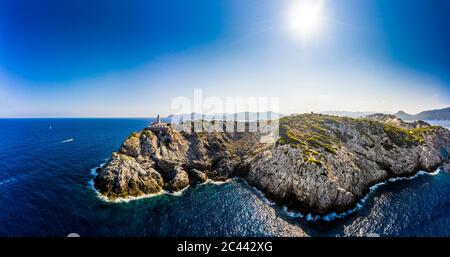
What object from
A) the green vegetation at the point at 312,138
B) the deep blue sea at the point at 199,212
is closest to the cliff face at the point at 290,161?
the green vegetation at the point at 312,138

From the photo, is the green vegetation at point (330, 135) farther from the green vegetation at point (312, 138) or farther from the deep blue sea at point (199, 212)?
the deep blue sea at point (199, 212)

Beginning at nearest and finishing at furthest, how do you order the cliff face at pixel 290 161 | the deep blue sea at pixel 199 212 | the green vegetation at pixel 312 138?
the deep blue sea at pixel 199 212 → the cliff face at pixel 290 161 → the green vegetation at pixel 312 138

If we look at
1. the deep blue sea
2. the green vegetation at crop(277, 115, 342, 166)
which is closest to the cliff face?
the green vegetation at crop(277, 115, 342, 166)

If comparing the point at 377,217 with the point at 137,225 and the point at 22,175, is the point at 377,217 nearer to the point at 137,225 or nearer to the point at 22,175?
the point at 137,225

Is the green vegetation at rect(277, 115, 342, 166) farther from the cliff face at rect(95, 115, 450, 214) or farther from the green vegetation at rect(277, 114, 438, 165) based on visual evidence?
the cliff face at rect(95, 115, 450, 214)

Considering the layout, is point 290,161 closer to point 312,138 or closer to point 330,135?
point 312,138

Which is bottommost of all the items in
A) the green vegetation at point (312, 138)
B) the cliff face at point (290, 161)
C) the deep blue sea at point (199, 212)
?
the deep blue sea at point (199, 212)

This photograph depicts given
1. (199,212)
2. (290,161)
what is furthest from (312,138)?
(199,212)

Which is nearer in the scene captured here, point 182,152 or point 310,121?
point 182,152

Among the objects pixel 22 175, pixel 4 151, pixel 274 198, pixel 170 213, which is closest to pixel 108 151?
pixel 22 175
